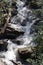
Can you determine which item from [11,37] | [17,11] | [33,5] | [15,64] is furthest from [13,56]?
[33,5]

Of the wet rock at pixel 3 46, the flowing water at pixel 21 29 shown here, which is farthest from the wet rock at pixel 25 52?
the wet rock at pixel 3 46

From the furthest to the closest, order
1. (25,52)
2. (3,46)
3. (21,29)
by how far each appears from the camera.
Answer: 1. (21,29)
2. (3,46)
3. (25,52)

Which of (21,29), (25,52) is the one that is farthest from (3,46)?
(21,29)

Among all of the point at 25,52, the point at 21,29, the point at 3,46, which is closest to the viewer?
the point at 25,52

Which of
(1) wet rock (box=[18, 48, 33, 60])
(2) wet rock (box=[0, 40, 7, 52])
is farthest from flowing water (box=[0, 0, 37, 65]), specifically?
(1) wet rock (box=[18, 48, 33, 60])

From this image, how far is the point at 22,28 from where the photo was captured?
1268cm

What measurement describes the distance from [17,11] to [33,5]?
1567 mm

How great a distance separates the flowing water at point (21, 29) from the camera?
402 inches

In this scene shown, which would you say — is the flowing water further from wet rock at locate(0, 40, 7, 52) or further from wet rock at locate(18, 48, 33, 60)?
wet rock at locate(18, 48, 33, 60)

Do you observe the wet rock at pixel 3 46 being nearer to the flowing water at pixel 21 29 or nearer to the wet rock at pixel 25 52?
the flowing water at pixel 21 29

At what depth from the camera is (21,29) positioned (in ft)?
40.7

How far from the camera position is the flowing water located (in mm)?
10211

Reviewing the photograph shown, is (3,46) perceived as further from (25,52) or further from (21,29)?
(21,29)

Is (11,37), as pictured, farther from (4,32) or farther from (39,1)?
(39,1)
